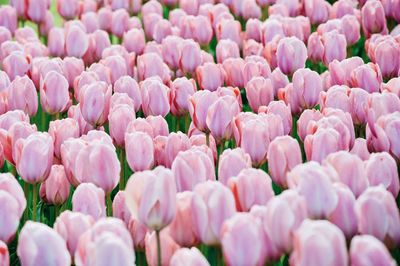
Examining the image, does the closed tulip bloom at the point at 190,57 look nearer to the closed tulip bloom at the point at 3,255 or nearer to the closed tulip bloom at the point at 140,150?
the closed tulip bloom at the point at 140,150

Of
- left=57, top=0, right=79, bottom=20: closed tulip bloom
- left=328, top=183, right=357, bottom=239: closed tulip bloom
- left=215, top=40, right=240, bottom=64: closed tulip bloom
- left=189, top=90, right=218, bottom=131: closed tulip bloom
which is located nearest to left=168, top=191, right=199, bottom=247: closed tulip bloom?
left=328, top=183, right=357, bottom=239: closed tulip bloom

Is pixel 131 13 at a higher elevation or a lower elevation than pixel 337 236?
lower

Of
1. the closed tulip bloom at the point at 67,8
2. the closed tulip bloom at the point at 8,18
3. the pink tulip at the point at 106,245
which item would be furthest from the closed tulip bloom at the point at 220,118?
the closed tulip bloom at the point at 67,8

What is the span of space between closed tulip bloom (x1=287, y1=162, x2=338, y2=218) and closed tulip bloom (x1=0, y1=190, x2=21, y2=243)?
573 millimetres

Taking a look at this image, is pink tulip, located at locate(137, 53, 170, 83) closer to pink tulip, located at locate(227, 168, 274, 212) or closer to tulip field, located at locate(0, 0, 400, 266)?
tulip field, located at locate(0, 0, 400, 266)

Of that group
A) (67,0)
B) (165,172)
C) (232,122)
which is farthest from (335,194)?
(67,0)

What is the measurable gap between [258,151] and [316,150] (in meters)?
0.17

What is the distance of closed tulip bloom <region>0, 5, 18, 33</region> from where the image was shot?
348 cm

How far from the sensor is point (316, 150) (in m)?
1.74

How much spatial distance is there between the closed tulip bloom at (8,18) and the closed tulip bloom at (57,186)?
70.5 inches

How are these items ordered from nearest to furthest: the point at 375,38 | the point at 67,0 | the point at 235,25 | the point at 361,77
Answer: the point at 361,77, the point at 375,38, the point at 235,25, the point at 67,0

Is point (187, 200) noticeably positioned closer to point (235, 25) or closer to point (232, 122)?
point (232, 122)

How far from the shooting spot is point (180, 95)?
2295 millimetres

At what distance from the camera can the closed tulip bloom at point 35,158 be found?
1772mm
